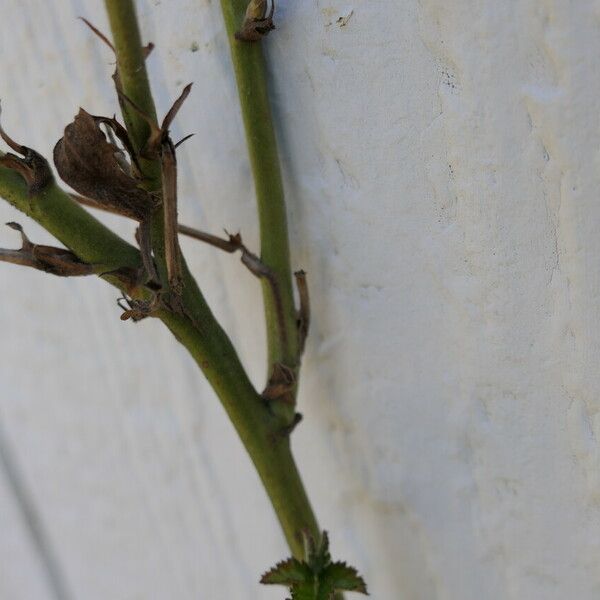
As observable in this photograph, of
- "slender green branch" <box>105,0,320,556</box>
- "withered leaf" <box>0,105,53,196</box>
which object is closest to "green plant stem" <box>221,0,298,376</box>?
"slender green branch" <box>105,0,320,556</box>

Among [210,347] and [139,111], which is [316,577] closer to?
[210,347]

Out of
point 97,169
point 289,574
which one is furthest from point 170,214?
point 289,574

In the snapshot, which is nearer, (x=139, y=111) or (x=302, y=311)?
(x=139, y=111)

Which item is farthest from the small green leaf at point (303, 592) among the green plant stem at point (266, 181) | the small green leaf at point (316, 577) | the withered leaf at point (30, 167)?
the withered leaf at point (30, 167)

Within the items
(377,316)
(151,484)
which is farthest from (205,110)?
(151,484)

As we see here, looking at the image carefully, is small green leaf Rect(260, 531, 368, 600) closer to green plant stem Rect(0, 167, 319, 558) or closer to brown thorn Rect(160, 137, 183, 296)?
green plant stem Rect(0, 167, 319, 558)

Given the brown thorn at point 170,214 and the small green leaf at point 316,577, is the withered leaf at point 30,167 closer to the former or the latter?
→ the brown thorn at point 170,214

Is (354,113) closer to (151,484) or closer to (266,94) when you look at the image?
(266,94)
